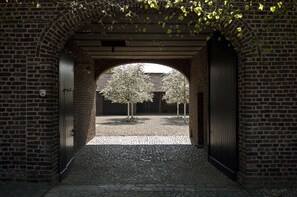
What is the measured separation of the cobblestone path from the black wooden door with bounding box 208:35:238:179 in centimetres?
38

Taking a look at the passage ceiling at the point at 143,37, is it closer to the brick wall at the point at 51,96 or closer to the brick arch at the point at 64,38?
the brick arch at the point at 64,38

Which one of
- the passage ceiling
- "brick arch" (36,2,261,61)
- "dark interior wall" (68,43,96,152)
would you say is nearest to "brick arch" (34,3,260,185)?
"brick arch" (36,2,261,61)

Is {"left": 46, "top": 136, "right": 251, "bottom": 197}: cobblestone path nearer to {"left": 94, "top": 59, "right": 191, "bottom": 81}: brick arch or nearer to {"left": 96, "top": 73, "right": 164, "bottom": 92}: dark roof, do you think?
{"left": 94, "top": 59, "right": 191, "bottom": 81}: brick arch

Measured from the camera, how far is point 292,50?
5.71 meters

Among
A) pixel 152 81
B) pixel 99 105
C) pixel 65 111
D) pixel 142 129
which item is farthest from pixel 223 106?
pixel 152 81

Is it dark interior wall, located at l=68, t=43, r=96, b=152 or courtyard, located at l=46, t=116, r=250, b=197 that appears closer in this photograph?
courtyard, located at l=46, t=116, r=250, b=197

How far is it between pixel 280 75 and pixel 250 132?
131 centimetres

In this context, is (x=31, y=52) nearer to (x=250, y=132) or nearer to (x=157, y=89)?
(x=250, y=132)

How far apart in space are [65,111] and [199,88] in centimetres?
597

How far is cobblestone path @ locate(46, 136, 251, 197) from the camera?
5508 millimetres

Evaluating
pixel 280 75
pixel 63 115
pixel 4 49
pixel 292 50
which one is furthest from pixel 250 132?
pixel 4 49

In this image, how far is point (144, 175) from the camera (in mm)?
6793

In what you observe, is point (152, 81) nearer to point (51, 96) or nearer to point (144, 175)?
point (144, 175)

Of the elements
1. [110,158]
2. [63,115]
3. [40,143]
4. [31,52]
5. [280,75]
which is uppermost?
[31,52]
